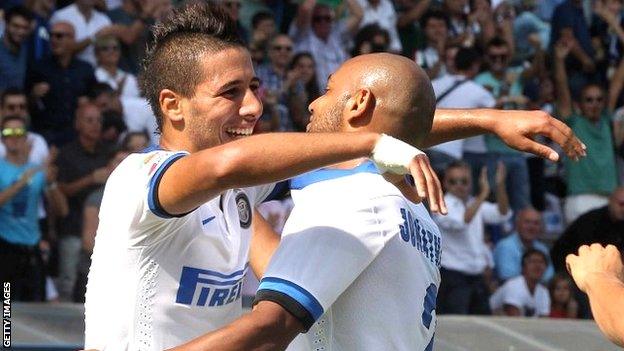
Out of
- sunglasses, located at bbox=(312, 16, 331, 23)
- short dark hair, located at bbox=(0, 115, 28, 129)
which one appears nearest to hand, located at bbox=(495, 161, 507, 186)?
sunglasses, located at bbox=(312, 16, 331, 23)

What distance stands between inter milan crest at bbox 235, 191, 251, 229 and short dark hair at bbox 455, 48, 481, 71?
7792 mm

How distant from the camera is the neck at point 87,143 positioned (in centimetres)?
922

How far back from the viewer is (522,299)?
10.2 metres

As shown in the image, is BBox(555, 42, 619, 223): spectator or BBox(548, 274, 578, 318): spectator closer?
BBox(548, 274, 578, 318): spectator

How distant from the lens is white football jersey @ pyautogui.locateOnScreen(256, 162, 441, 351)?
2.91 meters

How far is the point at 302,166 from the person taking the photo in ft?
9.27

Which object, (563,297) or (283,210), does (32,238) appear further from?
(563,297)

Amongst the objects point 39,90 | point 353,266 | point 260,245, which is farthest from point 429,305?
point 39,90

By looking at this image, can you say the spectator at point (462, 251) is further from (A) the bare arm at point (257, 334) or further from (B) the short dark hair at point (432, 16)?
(A) the bare arm at point (257, 334)

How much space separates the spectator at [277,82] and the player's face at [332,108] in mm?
6888

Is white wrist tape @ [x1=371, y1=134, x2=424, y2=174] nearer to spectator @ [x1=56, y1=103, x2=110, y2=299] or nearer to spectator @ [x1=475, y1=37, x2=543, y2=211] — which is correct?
spectator @ [x1=56, y1=103, x2=110, y2=299]

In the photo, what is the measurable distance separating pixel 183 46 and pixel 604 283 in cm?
127

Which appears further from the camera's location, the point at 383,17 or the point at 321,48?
the point at 383,17

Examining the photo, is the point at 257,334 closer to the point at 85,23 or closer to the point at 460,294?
the point at 460,294
